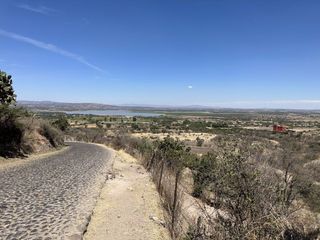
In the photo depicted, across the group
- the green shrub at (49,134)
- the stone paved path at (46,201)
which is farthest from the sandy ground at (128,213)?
the green shrub at (49,134)

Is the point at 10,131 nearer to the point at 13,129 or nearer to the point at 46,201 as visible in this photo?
the point at 13,129

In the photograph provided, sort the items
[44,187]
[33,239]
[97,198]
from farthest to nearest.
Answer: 1. [44,187]
2. [97,198]
3. [33,239]

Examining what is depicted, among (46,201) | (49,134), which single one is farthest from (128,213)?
(49,134)

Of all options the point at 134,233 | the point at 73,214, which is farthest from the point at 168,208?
the point at 73,214

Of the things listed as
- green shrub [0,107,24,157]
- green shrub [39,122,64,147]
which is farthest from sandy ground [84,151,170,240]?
green shrub [39,122,64,147]

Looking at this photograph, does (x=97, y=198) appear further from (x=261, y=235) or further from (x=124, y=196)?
(x=261, y=235)

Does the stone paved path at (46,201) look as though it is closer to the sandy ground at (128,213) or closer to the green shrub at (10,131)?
the sandy ground at (128,213)
